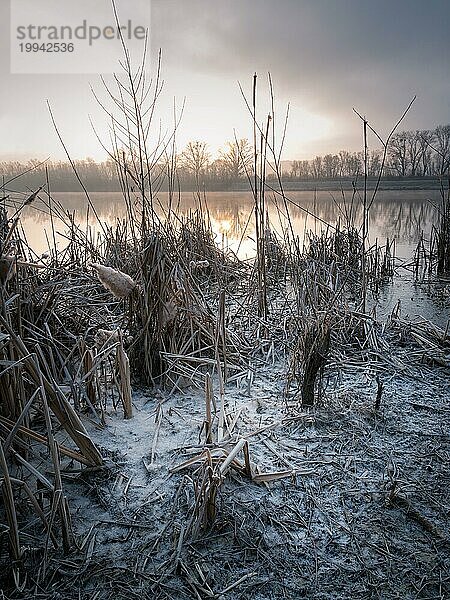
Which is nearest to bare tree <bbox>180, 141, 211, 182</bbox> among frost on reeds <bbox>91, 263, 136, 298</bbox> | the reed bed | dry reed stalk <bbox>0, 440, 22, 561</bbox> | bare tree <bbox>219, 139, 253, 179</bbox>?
bare tree <bbox>219, 139, 253, 179</bbox>

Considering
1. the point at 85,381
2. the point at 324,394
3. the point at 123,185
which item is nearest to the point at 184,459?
the point at 85,381

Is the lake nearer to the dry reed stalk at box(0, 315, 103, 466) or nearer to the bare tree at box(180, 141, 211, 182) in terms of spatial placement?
the bare tree at box(180, 141, 211, 182)

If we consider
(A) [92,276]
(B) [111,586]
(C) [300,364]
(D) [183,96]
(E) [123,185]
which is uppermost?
(D) [183,96]

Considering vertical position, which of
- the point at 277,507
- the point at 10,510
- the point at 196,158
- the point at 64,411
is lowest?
the point at 277,507

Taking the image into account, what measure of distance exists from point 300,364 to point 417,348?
897 millimetres

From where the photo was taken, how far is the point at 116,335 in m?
2.02

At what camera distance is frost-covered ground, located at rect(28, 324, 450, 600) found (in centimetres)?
109

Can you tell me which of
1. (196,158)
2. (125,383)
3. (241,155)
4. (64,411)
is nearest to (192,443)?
(125,383)

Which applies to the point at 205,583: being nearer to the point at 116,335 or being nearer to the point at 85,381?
the point at 85,381

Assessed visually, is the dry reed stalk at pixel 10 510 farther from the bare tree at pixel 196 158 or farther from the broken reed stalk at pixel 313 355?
the bare tree at pixel 196 158

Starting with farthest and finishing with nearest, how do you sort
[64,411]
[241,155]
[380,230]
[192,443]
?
[380,230], [241,155], [192,443], [64,411]

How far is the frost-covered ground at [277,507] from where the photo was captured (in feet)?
3.58

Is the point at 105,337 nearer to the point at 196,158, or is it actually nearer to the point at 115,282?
the point at 115,282

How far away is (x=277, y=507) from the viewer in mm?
1323
